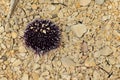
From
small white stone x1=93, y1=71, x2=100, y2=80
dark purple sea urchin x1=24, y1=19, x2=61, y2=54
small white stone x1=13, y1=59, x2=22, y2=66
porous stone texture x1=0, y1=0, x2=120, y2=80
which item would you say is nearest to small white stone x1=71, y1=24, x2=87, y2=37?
porous stone texture x1=0, y1=0, x2=120, y2=80

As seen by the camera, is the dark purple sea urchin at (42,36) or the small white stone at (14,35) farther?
Answer: the small white stone at (14,35)

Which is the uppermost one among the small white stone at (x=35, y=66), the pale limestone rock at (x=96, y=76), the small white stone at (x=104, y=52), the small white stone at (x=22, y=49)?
the small white stone at (x=22, y=49)

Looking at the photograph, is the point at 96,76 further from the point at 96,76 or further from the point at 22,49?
the point at 22,49

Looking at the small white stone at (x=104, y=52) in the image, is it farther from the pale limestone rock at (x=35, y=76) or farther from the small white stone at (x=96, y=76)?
the pale limestone rock at (x=35, y=76)

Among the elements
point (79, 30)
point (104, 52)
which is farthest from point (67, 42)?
point (104, 52)

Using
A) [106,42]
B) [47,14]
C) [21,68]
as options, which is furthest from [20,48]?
[106,42]

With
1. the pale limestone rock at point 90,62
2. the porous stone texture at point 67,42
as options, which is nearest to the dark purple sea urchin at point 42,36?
the porous stone texture at point 67,42
